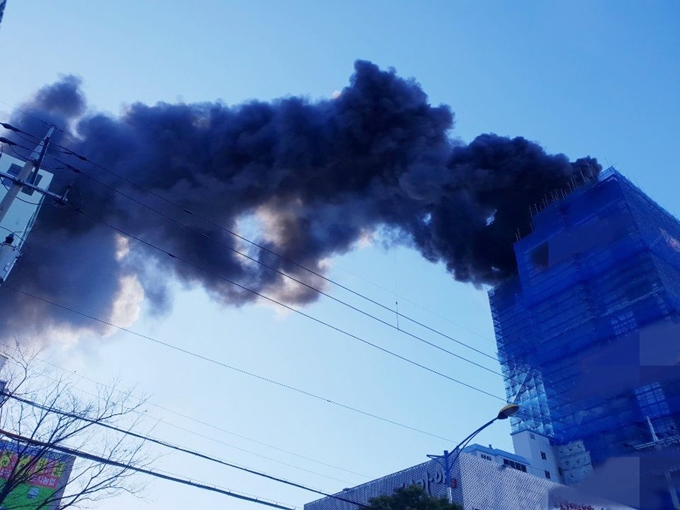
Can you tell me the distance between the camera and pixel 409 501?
926 inches

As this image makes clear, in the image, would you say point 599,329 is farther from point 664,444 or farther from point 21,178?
point 21,178

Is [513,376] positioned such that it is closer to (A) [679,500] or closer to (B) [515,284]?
(B) [515,284]

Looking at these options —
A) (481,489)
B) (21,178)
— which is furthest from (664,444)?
(21,178)

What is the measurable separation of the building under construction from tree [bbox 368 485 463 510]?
29.3 metres

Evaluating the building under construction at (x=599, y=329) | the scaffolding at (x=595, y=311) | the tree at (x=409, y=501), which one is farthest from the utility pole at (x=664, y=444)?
the tree at (x=409, y=501)

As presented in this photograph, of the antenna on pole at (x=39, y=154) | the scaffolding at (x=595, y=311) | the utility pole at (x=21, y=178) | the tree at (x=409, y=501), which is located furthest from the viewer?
the scaffolding at (x=595, y=311)

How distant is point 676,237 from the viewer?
59.6 metres

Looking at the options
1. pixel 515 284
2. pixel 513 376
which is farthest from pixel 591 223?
pixel 513 376

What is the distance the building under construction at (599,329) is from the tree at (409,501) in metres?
29.3

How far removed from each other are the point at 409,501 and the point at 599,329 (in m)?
37.9

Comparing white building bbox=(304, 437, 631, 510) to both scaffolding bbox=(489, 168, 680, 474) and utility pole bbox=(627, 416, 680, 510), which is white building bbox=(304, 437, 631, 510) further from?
scaffolding bbox=(489, 168, 680, 474)

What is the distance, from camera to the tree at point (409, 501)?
2288 cm

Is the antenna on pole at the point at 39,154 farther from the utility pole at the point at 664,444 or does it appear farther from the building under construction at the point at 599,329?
the building under construction at the point at 599,329

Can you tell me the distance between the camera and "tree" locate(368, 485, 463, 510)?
Result: 22875mm
